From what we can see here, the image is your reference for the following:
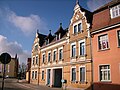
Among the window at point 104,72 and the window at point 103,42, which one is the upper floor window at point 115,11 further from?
the window at point 104,72

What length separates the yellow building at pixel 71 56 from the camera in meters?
23.4

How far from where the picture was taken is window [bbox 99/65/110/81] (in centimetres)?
A: 1977

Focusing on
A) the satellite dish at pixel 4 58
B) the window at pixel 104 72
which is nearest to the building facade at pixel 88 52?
the window at pixel 104 72

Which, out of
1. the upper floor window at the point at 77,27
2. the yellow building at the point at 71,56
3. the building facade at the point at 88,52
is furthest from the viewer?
the upper floor window at the point at 77,27

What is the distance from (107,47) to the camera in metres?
20.3

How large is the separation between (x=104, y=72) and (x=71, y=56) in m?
7.21

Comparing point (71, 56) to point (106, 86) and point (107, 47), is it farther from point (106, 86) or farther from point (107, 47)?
point (106, 86)

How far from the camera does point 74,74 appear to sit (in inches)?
1009

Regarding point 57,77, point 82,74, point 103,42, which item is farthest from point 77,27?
point 57,77

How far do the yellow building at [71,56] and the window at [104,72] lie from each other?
194 cm

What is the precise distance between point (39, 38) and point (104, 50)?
2196cm

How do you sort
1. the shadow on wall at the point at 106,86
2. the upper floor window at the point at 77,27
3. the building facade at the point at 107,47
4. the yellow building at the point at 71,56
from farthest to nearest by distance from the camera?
1. the upper floor window at the point at 77,27
2. the yellow building at the point at 71,56
3. the building facade at the point at 107,47
4. the shadow on wall at the point at 106,86

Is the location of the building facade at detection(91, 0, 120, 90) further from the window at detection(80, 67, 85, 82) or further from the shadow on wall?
the window at detection(80, 67, 85, 82)

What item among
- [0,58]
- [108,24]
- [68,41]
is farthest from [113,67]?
[0,58]
